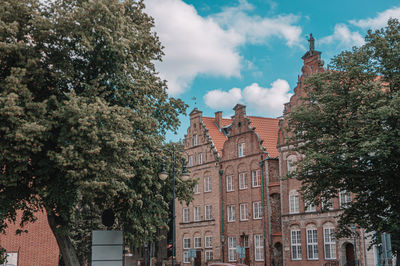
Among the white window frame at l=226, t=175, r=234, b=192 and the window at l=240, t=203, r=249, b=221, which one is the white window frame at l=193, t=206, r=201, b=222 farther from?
the window at l=240, t=203, r=249, b=221

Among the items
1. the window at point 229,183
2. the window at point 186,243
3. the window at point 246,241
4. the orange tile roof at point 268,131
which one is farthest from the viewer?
the window at point 186,243

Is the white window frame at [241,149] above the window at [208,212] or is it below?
above

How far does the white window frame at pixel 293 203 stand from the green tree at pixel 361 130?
1688cm

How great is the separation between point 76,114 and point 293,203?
3166 centimetres

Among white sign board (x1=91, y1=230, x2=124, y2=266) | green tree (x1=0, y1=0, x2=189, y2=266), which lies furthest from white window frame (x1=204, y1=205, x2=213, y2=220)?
white sign board (x1=91, y1=230, x2=124, y2=266)

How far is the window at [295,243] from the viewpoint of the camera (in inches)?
1836

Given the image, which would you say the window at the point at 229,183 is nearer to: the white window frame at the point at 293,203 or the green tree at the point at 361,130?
the white window frame at the point at 293,203

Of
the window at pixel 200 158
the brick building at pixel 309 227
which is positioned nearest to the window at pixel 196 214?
the window at pixel 200 158

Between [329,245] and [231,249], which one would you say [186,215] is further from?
[329,245]

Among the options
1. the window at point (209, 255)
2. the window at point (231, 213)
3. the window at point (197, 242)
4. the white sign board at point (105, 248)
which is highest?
the window at point (231, 213)

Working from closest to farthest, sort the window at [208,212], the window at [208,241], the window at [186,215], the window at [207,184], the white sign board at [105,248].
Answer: the white sign board at [105,248] < the window at [208,241] < the window at [208,212] < the window at [207,184] < the window at [186,215]

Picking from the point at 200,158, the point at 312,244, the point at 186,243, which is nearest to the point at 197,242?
the point at 186,243

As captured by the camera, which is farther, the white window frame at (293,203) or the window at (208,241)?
the window at (208,241)

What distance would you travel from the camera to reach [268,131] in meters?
56.4
